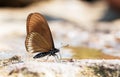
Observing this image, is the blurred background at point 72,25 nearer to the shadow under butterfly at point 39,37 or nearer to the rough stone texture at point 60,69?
the shadow under butterfly at point 39,37

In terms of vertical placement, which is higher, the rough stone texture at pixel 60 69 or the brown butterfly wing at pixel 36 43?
the brown butterfly wing at pixel 36 43

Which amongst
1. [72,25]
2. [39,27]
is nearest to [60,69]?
[39,27]

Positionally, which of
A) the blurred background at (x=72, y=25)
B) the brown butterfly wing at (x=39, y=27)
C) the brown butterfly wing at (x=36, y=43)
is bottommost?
the blurred background at (x=72, y=25)

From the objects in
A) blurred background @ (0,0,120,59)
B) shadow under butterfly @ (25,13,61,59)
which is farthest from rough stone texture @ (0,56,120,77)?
blurred background @ (0,0,120,59)

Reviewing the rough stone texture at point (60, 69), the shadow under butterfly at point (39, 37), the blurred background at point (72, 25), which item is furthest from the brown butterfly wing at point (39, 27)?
the blurred background at point (72, 25)

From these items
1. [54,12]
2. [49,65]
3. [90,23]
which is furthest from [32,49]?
[54,12]

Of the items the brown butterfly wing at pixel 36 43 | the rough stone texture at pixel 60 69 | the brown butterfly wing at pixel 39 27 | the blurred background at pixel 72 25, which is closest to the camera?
the rough stone texture at pixel 60 69

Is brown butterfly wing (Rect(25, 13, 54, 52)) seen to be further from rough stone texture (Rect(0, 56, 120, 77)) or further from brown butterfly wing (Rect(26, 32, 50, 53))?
rough stone texture (Rect(0, 56, 120, 77))

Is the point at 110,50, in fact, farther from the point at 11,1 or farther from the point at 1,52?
the point at 11,1

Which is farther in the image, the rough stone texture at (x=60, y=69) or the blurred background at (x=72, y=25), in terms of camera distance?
the blurred background at (x=72, y=25)
